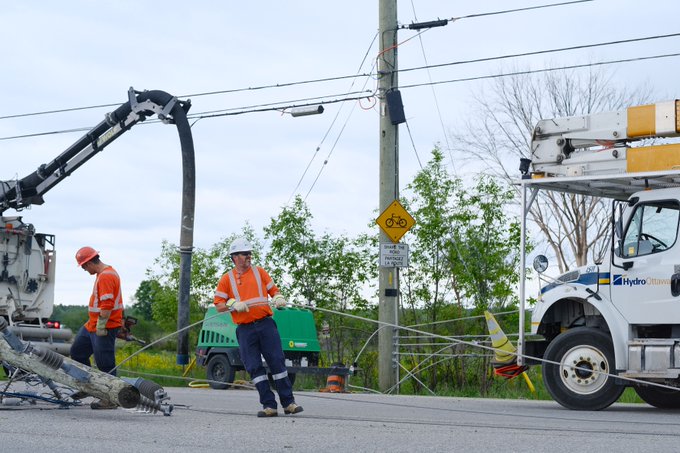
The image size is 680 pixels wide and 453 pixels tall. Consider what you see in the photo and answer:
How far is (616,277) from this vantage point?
13.6 metres

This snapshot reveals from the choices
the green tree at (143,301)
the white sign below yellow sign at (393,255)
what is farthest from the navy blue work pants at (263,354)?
the green tree at (143,301)

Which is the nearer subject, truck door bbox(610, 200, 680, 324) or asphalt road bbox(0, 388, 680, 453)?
asphalt road bbox(0, 388, 680, 453)

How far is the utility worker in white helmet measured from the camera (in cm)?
1165

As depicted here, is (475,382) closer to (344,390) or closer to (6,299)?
(344,390)

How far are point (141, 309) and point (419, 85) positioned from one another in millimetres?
42901

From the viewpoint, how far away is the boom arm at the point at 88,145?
2650 centimetres

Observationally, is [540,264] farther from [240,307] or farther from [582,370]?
[240,307]

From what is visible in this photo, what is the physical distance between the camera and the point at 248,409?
13.3 m

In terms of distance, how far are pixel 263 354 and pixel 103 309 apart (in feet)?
6.94

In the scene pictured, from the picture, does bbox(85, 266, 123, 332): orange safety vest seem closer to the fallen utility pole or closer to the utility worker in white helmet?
the fallen utility pole

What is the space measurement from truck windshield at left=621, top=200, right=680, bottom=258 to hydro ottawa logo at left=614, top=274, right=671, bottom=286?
0.97ft

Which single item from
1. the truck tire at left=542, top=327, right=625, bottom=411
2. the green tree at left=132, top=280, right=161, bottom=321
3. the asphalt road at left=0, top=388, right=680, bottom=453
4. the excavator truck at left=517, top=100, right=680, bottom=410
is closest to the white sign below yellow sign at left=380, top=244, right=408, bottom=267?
the excavator truck at left=517, top=100, right=680, bottom=410

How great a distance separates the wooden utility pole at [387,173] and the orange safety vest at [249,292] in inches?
317

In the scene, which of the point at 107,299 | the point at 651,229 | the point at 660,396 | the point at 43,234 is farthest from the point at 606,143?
the point at 43,234
